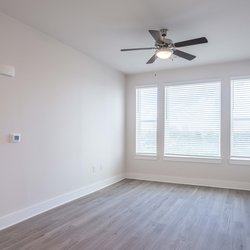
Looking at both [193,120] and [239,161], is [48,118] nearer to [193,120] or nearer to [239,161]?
[193,120]

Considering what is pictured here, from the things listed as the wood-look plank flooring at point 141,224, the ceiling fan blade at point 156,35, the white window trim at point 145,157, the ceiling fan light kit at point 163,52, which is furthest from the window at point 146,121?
the ceiling fan blade at point 156,35

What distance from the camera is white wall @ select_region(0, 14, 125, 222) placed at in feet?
10.6

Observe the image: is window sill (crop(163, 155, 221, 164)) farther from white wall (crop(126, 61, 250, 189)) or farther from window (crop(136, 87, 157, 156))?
window (crop(136, 87, 157, 156))

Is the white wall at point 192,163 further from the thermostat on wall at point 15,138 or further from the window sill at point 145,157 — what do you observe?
the thermostat on wall at point 15,138

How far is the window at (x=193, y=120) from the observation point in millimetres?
5465

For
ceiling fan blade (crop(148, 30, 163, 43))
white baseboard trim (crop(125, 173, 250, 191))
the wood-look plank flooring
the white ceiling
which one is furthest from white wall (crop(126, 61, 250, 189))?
ceiling fan blade (crop(148, 30, 163, 43))

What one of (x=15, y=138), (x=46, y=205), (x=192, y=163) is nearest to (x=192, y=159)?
(x=192, y=163)

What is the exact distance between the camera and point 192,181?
18.4 ft

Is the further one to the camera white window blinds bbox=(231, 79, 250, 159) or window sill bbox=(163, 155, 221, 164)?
window sill bbox=(163, 155, 221, 164)

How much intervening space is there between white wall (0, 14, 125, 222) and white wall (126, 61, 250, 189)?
3.13 feet

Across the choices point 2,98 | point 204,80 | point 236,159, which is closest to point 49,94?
point 2,98

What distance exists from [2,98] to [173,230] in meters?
2.81

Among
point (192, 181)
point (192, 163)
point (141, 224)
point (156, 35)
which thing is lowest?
point (141, 224)

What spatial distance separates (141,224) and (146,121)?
3.29 metres
